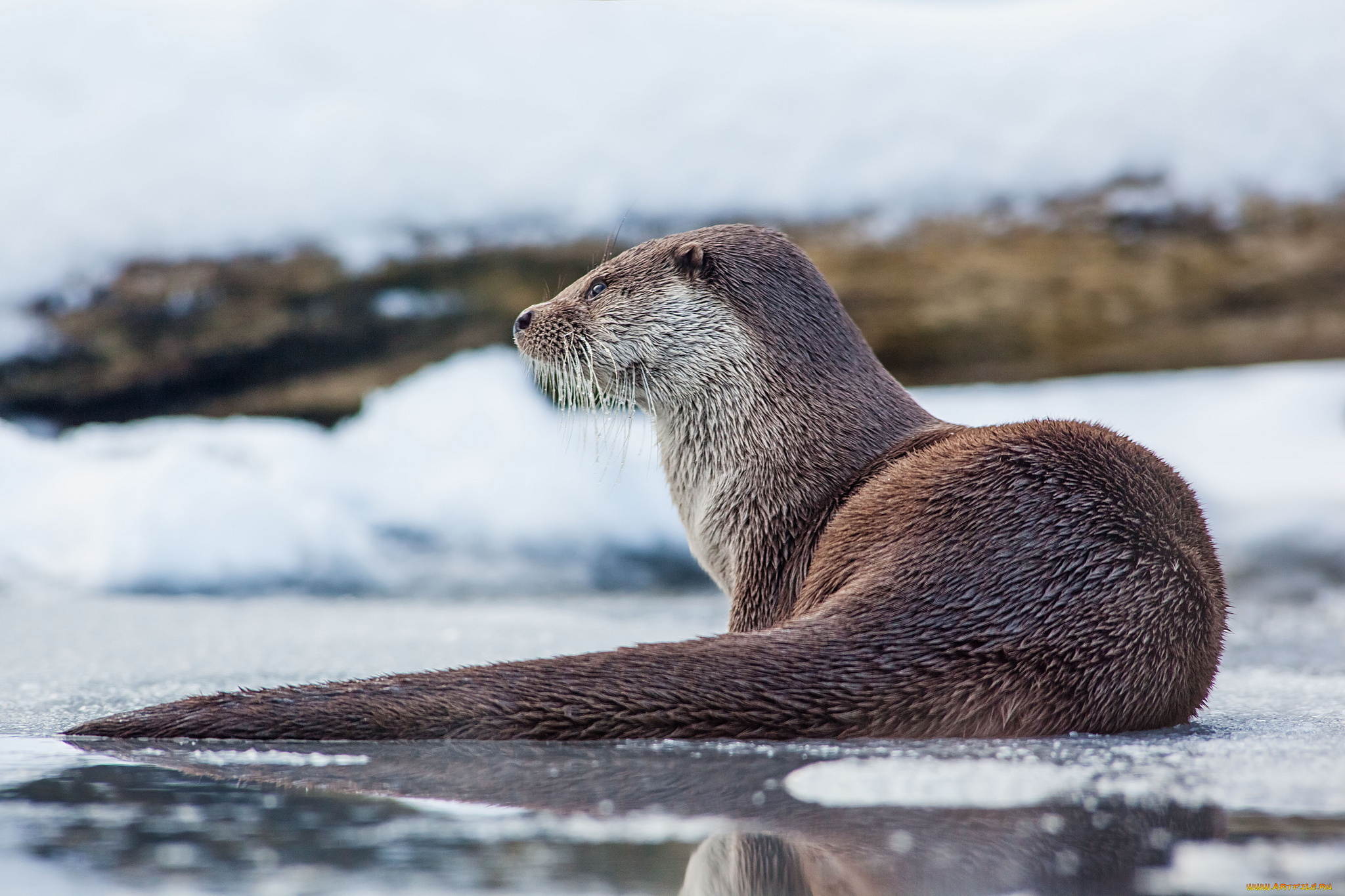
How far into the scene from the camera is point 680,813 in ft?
3.38

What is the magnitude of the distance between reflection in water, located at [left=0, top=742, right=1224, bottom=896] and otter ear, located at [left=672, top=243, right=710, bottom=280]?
3.23 ft

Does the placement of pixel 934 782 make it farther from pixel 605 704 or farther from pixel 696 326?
pixel 696 326

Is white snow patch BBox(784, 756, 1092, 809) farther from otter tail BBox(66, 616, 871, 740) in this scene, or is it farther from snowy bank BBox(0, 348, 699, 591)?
snowy bank BBox(0, 348, 699, 591)

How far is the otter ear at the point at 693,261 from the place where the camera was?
2035 mm

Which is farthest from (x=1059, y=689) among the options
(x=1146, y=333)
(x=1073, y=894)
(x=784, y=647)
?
(x=1146, y=333)

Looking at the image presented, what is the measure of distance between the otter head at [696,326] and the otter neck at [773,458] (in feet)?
0.08

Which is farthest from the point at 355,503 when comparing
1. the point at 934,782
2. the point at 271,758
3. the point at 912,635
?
the point at 934,782

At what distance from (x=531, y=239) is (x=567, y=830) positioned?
11.3 feet

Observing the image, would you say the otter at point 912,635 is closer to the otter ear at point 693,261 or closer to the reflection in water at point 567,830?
the reflection in water at point 567,830

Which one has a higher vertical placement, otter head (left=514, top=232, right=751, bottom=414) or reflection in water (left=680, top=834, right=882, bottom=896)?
otter head (left=514, top=232, right=751, bottom=414)

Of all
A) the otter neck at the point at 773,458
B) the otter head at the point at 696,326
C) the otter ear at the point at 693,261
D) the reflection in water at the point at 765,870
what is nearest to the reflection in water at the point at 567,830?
the reflection in water at the point at 765,870

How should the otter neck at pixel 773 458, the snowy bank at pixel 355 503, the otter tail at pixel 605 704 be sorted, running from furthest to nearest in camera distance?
the snowy bank at pixel 355 503
the otter neck at pixel 773 458
the otter tail at pixel 605 704

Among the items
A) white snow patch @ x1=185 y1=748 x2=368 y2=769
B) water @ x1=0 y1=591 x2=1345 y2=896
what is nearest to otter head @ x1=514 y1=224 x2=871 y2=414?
water @ x1=0 y1=591 x2=1345 y2=896

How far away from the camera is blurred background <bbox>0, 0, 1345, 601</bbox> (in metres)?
3.81
